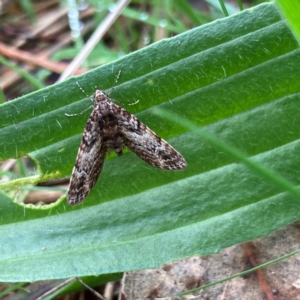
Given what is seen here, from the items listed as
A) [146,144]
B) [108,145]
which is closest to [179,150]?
[146,144]

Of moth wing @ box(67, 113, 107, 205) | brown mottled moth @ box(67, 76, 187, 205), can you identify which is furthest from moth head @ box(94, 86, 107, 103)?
moth wing @ box(67, 113, 107, 205)

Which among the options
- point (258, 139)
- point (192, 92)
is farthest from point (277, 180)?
point (192, 92)

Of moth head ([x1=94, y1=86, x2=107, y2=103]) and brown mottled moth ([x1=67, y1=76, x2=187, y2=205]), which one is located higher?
moth head ([x1=94, y1=86, x2=107, y2=103])

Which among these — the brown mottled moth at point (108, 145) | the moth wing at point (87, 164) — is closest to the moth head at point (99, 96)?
the brown mottled moth at point (108, 145)

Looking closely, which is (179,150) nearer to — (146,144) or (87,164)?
(146,144)

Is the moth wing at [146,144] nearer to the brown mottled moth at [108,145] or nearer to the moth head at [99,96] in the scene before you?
the brown mottled moth at [108,145]

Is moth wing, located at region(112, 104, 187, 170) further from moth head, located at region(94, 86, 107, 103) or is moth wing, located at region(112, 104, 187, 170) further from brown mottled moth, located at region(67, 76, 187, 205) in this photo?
moth head, located at region(94, 86, 107, 103)

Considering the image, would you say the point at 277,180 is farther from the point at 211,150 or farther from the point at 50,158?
the point at 50,158
